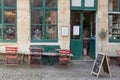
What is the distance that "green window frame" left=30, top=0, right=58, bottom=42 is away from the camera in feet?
45.7

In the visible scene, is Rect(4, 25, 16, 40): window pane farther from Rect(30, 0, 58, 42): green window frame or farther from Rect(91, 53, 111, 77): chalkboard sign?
Rect(91, 53, 111, 77): chalkboard sign

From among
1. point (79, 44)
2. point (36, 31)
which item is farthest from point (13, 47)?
point (79, 44)

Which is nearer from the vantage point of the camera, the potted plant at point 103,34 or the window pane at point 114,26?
the potted plant at point 103,34

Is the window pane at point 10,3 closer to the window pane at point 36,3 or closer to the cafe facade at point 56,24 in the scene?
the cafe facade at point 56,24

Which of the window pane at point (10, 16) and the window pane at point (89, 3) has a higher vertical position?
the window pane at point (89, 3)

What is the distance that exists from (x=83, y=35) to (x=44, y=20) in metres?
2.40

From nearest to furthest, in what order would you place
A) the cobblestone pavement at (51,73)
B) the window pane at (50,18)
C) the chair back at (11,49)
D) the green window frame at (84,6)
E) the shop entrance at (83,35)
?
the cobblestone pavement at (51,73)
the chair back at (11,49)
the window pane at (50,18)
the green window frame at (84,6)
the shop entrance at (83,35)

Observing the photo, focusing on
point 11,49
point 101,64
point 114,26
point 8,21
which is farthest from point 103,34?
point 8,21

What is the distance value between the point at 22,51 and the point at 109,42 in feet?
13.9

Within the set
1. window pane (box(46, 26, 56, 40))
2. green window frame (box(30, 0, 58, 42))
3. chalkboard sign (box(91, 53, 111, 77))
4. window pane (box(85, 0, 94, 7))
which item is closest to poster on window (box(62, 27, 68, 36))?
green window frame (box(30, 0, 58, 42))

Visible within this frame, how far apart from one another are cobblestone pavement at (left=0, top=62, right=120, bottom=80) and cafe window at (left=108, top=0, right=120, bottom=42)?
1.74 meters

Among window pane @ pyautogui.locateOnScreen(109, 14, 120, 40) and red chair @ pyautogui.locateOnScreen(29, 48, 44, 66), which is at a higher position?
window pane @ pyautogui.locateOnScreen(109, 14, 120, 40)

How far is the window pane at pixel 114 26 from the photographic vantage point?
575 inches

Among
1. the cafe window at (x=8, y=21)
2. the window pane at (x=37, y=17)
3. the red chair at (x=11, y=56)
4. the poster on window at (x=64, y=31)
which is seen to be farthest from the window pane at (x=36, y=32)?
the red chair at (x=11, y=56)
